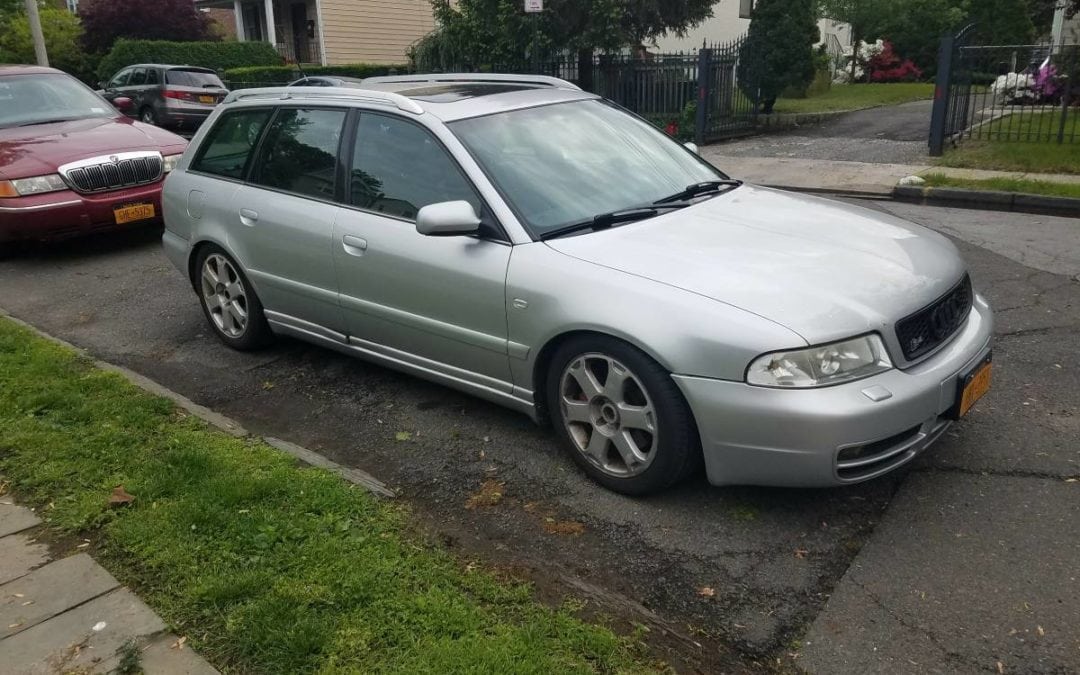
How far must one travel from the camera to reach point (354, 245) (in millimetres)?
4652

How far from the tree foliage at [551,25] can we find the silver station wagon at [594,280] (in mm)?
10960

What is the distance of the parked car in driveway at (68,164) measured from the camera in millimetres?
8086

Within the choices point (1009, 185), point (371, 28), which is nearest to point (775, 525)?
point (1009, 185)

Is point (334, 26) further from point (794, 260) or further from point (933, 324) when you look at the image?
point (933, 324)

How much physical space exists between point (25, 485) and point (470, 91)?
2.91m

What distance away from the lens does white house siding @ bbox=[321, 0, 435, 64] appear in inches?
1278

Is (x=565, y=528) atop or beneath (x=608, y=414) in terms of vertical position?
beneath

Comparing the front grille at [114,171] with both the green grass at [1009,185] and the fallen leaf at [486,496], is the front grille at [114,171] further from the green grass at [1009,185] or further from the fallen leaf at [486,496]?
the green grass at [1009,185]

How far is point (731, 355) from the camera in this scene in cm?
330

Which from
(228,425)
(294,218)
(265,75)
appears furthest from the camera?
(265,75)

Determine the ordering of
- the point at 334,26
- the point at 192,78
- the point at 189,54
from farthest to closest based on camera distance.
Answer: the point at 334,26 → the point at 189,54 → the point at 192,78

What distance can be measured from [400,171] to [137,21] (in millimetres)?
31488

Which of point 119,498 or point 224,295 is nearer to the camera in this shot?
point 119,498

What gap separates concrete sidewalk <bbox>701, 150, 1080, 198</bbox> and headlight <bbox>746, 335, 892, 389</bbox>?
8024 millimetres
